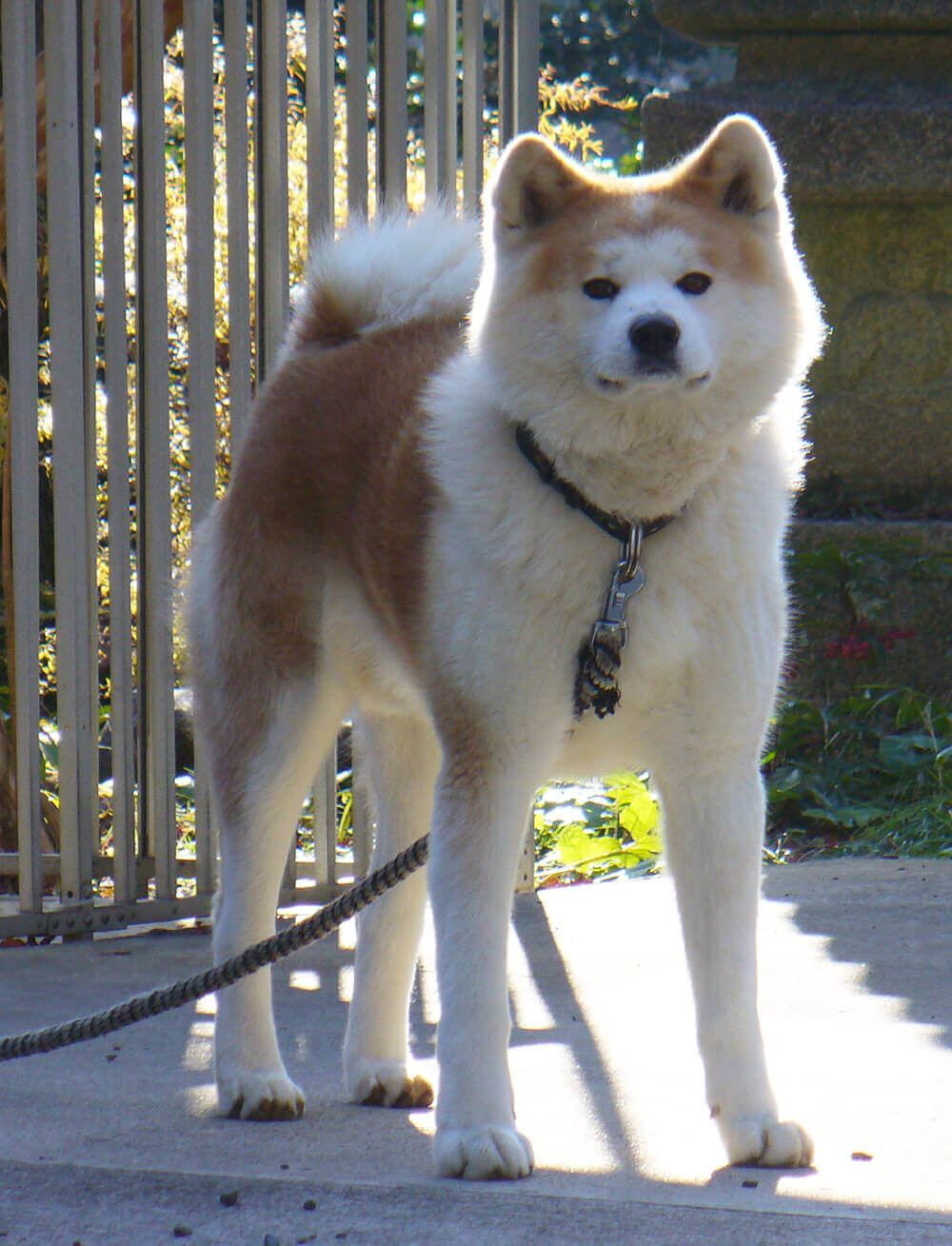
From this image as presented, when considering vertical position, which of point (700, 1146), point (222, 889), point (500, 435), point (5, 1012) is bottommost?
point (5, 1012)

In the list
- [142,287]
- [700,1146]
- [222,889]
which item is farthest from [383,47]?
[700,1146]

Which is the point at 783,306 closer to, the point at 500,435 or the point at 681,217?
the point at 681,217

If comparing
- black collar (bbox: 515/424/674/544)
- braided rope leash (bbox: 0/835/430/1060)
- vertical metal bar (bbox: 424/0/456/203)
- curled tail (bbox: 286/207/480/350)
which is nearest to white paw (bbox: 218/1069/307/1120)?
braided rope leash (bbox: 0/835/430/1060)

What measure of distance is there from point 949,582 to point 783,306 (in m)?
3.07

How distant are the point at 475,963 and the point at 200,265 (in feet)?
7.81

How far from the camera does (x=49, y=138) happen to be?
377cm

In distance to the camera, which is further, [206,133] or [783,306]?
[206,133]

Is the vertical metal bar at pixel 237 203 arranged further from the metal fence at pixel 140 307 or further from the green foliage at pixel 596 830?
the green foliage at pixel 596 830

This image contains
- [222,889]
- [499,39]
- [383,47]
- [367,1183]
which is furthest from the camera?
[499,39]

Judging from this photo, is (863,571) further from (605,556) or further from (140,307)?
(605,556)

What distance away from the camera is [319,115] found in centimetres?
410

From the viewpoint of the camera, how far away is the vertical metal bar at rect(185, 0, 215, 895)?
396 cm

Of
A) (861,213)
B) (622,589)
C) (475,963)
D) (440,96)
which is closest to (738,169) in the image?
(622,589)

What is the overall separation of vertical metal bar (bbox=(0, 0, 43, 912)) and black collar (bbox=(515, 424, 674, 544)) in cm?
187
